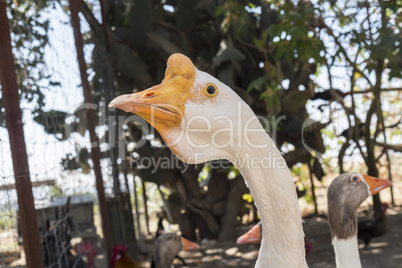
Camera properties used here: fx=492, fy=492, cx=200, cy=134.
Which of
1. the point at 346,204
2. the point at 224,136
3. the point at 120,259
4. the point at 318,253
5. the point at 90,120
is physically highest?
the point at 90,120

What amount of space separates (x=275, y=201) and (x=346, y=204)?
1.66 metres

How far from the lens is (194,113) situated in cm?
141

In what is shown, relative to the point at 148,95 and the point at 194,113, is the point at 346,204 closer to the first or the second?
the point at 194,113

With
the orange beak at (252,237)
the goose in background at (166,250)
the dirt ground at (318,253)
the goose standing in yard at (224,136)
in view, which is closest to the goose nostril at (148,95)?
the goose standing in yard at (224,136)

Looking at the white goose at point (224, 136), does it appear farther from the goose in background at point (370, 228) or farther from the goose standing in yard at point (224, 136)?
the goose in background at point (370, 228)

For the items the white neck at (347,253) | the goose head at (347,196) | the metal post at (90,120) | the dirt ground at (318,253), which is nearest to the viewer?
the white neck at (347,253)

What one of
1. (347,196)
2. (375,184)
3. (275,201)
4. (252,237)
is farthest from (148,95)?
(252,237)

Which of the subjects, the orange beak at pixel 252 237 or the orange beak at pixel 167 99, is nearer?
the orange beak at pixel 167 99

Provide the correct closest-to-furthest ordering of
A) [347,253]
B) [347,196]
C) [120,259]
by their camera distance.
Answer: [347,253] < [347,196] < [120,259]

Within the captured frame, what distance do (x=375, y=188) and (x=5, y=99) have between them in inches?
88.8

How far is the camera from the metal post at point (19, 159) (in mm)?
2650

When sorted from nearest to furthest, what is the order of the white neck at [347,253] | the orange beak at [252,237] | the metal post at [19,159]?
1. the metal post at [19,159]
2. the white neck at [347,253]
3. the orange beak at [252,237]

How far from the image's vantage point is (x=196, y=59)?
6480mm

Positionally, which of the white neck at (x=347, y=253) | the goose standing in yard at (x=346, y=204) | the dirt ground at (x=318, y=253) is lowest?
the dirt ground at (x=318, y=253)
